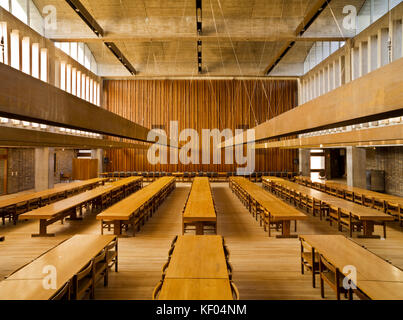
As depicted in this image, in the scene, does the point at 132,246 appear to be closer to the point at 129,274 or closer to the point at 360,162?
the point at 129,274

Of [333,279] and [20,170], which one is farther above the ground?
[20,170]

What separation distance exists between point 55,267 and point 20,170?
1358 centimetres

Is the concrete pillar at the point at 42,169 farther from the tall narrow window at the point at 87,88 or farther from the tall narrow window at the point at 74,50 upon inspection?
the tall narrow window at the point at 74,50

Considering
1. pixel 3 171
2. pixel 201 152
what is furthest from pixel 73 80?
pixel 201 152

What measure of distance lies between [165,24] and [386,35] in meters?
9.54

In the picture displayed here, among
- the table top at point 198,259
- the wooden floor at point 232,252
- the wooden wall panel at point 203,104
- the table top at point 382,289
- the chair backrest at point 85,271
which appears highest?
the wooden wall panel at point 203,104

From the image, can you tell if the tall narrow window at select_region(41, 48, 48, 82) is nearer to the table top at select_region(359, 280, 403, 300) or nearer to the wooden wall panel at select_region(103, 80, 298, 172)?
the wooden wall panel at select_region(103, 80, 298, 172)

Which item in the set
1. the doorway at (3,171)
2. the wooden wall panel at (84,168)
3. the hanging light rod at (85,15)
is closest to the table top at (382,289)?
the hanging light rod at (85,15)

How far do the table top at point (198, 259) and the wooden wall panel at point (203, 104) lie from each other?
1676 centimetres

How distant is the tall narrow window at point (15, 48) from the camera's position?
1077 cm

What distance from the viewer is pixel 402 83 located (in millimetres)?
1177

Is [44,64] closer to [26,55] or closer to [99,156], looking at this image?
[26,55]

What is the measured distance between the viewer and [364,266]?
121 inches
